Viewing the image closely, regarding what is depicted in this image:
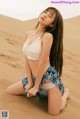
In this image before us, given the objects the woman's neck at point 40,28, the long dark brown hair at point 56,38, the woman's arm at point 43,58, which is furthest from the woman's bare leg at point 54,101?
the woman's neck at point 40,28

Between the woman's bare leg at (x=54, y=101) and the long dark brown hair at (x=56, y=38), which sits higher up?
the long dark brown hair at (x=56, y=38)

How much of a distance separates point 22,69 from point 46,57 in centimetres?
114

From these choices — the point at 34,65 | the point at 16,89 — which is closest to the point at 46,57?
the point at 34,65

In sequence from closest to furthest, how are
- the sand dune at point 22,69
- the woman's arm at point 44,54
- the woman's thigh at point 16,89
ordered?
the woman's arm at point 44,54 → the sand dune at point 22,69 → the woman's thigh at point 16,89

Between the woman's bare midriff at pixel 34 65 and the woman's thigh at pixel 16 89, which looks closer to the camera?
the woman's bare midriff at pixel 34 65

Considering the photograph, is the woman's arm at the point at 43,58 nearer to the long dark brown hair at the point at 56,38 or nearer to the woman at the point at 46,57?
the woman at the point at 46,57

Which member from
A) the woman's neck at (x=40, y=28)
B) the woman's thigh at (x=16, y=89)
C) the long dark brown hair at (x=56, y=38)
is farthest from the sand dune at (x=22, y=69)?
the woman's neck at (x=40, y=28)

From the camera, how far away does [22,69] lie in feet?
12.8

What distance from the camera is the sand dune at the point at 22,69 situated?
2.89 metres

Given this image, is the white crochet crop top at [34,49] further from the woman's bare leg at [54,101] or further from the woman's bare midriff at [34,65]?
the woman's bare leg at [54,101]

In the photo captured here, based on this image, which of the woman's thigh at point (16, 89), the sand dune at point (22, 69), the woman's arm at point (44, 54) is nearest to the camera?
the woman's arm at point (44, 54)

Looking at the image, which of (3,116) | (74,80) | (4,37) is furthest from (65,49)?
(3,116)

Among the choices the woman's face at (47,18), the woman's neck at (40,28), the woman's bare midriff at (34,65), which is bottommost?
the woman's bare midriff at (34,65)

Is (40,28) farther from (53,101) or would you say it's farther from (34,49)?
(53,101)
